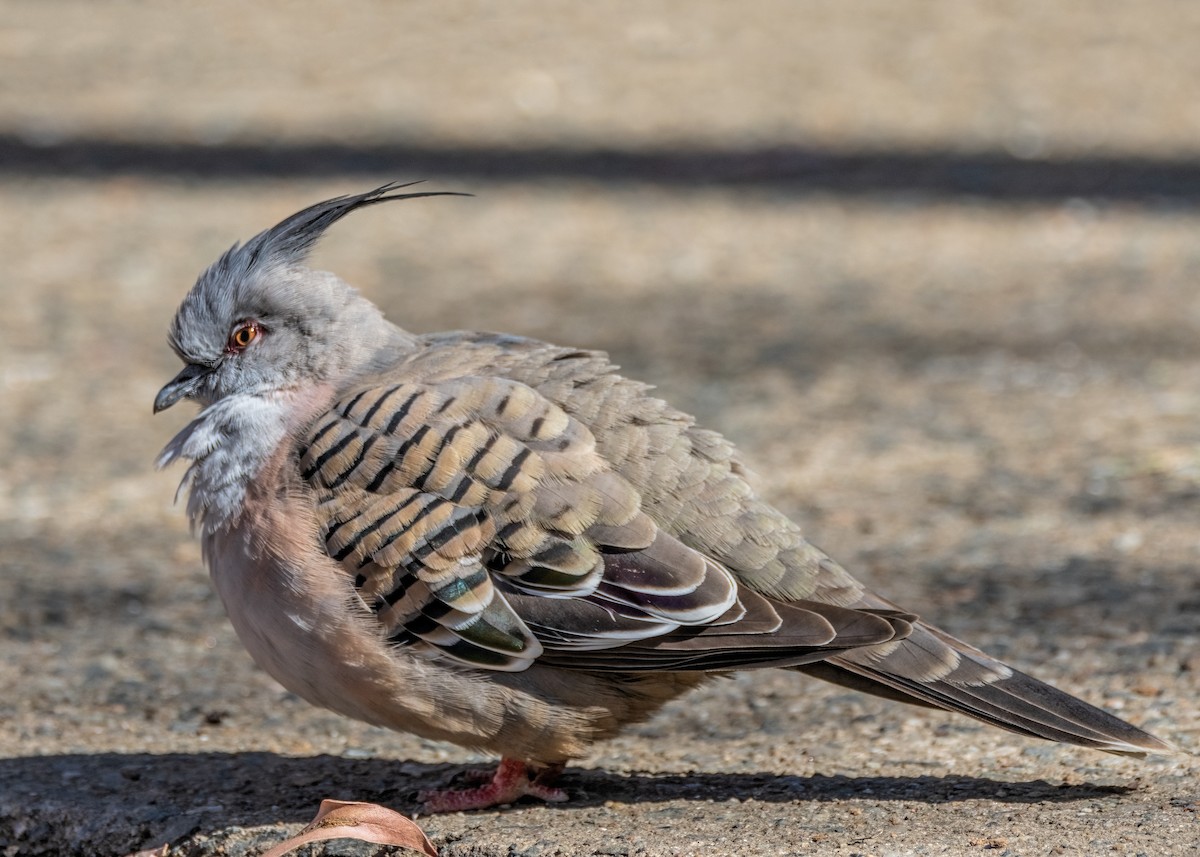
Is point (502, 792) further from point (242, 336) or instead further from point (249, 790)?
point (242, 336)

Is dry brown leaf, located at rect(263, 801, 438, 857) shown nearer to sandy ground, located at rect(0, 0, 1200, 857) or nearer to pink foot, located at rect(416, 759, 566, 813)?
sandy ground, located at rect(0, 0, 1200, 857)

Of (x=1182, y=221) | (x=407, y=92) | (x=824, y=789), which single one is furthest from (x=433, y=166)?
(x=824, y=789)

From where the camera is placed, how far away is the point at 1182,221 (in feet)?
29.4

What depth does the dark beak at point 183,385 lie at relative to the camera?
4184mm

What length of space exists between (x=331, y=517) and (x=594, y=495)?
1.90ft

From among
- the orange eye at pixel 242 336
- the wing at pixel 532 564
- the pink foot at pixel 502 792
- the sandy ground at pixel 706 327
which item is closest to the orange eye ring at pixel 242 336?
the orange eye at pixel 242 336

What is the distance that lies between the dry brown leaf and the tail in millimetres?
890

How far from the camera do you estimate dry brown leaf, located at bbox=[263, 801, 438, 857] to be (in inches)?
136

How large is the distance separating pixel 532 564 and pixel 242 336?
1.08 meters

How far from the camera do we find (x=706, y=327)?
7.75 metres

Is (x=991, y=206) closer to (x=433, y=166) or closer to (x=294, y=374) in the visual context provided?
(x=433, y=166)

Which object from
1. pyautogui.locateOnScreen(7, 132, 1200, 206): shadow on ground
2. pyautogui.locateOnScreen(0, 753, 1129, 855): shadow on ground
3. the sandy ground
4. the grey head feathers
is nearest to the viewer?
pyautogui.locateOnScreen(0, 753, 1129, 855): shadow on ground

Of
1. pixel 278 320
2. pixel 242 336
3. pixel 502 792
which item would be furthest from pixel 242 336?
pixel 502 792

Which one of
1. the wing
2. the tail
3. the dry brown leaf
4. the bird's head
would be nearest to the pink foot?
the dry brown leaf
